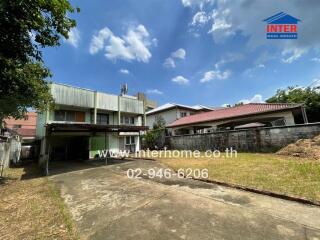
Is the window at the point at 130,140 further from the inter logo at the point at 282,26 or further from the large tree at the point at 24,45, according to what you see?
the inter logo at the point at 282,26

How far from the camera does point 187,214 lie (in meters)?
4.32

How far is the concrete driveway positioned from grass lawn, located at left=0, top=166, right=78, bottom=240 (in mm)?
330

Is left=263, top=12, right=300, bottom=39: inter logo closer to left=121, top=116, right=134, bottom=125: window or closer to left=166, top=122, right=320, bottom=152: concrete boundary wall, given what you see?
left=166, top=122, right=320, bottom=152: concrete boundary wall

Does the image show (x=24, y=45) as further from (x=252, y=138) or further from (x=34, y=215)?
(x=252, y=138)

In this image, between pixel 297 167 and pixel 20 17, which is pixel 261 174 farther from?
pixel 20 17

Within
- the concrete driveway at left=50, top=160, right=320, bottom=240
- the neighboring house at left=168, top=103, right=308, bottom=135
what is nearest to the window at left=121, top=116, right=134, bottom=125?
the neighboring house at left=168, top=103, right=308, bottom=135

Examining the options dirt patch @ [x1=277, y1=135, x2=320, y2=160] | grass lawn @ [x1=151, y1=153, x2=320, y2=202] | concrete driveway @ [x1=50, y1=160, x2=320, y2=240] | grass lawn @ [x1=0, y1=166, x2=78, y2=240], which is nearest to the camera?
concrete driveway @ [x1=50, y1=160, x2=320, y2=240]

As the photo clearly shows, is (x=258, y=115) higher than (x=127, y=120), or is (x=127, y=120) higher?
(x=127, y=120)

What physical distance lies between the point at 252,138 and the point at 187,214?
40.3 feet

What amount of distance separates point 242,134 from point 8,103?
15.6 m

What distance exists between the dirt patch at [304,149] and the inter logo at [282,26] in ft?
23.7

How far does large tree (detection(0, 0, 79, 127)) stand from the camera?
19.6 ft

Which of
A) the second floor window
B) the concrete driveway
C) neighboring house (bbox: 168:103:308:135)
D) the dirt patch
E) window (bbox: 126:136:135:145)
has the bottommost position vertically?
the concrete driveway

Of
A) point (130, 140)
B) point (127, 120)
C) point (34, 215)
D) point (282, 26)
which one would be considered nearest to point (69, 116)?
point (127, 120)
